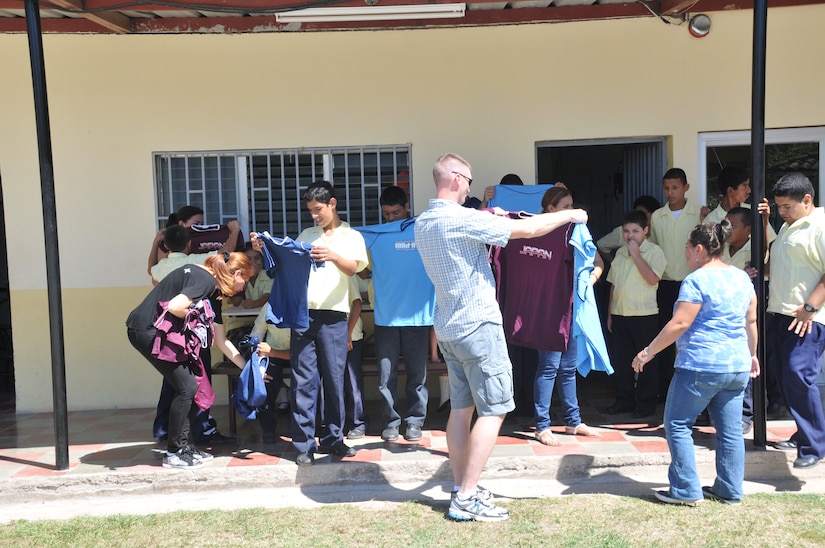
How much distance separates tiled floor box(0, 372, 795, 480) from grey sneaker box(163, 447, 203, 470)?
0.29ft

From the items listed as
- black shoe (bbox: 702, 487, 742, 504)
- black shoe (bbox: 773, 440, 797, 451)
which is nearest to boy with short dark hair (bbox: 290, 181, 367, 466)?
black shoe (bbox: 702, 487, 742, 504)

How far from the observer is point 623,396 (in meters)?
6.07

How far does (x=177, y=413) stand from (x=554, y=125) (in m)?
4.10

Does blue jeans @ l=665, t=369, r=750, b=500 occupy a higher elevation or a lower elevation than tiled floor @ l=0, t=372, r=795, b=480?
higher

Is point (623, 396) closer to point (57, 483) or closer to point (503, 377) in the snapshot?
point (503, 377)

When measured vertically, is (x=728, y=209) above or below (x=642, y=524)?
above

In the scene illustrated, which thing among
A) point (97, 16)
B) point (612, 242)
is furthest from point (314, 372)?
point (97, 16)

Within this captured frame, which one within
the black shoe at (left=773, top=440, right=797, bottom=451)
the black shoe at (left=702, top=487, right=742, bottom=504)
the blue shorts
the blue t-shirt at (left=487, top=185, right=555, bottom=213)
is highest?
the blue t-shirt at (left=487, top=185, right=555, bottom=213)

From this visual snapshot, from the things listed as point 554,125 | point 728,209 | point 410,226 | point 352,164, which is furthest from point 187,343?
point 728,209

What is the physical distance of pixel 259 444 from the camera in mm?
5527

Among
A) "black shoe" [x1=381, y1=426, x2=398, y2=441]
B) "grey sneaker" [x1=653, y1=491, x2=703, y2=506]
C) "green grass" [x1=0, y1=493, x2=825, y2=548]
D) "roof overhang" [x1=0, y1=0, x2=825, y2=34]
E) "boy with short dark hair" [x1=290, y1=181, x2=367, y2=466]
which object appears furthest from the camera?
"roof overhang" [x1=0, y1=0, x2=825, y2=34]

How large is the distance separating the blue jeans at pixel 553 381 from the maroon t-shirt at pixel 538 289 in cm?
13

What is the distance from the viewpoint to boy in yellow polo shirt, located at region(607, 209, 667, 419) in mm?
5656

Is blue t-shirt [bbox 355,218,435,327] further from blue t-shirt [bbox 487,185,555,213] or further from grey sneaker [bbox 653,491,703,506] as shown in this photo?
grey sneaker [bbox 653,491,703,506]
